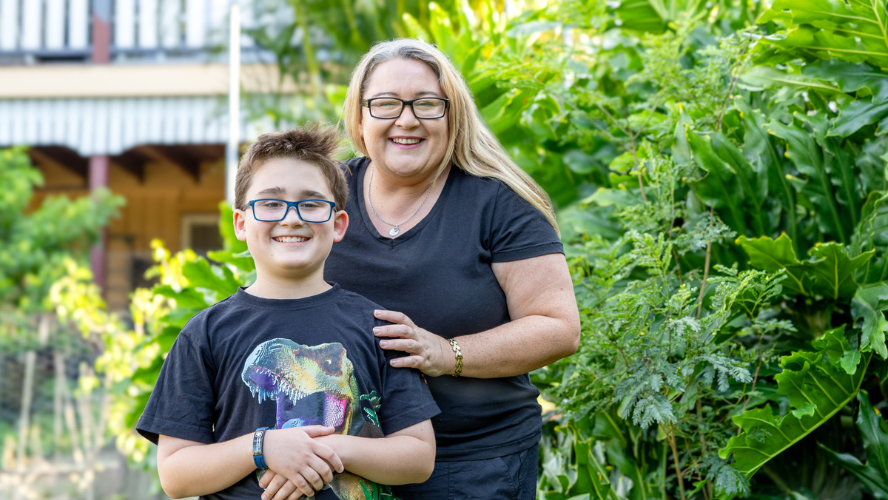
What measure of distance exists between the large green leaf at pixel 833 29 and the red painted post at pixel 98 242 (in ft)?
32.1

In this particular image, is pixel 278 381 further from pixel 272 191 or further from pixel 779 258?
pixel 779 258

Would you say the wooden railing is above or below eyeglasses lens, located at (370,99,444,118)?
above

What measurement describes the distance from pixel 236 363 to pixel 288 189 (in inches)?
15.5

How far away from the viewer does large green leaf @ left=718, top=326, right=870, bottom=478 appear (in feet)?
7.38

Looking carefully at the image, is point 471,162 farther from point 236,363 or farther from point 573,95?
point 573,95

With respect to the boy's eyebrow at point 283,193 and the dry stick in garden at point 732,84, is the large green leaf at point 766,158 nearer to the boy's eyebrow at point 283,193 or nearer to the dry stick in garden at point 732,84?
the dry stick in garden at point 732,84

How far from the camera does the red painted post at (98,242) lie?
417 inches

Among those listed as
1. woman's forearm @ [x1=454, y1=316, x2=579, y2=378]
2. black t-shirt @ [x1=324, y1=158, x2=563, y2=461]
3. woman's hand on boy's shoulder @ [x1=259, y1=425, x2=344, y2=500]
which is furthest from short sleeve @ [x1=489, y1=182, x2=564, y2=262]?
woman's hand on boy's shoulder @ [x1=259, y1=425, x2=344, y2=500]

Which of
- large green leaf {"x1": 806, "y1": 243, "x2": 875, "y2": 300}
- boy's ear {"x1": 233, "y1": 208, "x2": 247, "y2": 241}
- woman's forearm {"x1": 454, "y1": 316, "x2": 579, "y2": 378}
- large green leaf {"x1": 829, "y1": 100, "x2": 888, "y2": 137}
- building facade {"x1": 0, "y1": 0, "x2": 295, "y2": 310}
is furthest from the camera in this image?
building facade {"x1": 0, "y1": 0, "x2": 295, "y2": 310}

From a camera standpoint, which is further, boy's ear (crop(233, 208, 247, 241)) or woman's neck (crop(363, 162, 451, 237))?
woman's neck (crop(363, 162, 451, 237))

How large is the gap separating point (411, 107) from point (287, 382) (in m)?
0.79

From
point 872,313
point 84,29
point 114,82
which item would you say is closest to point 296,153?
point 872,313

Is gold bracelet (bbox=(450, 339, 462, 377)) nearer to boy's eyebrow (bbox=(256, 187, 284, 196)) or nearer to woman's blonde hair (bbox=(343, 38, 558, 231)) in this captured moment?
woman's blonde hair (bbox=(343, 38, 558, 231))

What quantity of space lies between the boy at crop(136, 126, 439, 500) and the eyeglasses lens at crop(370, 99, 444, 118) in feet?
0.90
